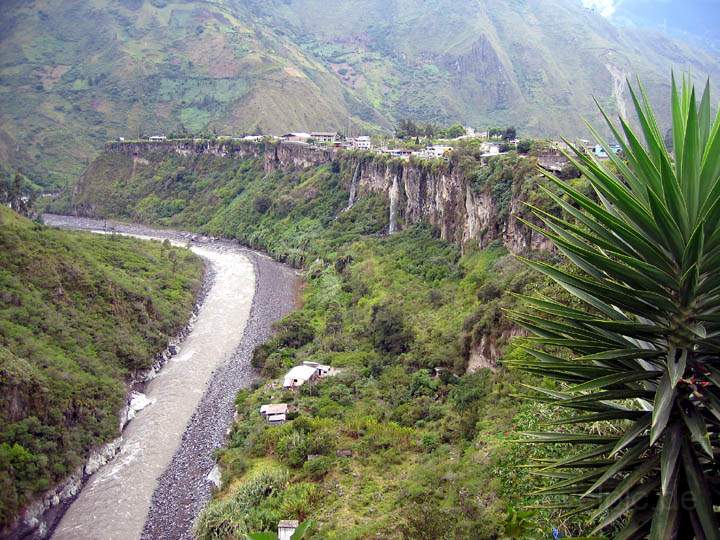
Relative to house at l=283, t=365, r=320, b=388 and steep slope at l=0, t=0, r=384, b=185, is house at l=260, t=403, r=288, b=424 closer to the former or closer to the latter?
house at l=283, t=365, r=320, b=388

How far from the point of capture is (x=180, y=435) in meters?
26.4

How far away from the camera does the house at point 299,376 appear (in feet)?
93.3

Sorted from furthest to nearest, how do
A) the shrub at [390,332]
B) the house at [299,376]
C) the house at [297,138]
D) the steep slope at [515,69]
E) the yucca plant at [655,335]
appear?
1. the steep slope at [515,69]
2. the house at [297,138]
3. the shrub at [390,332]
4. the house at [299,376]
5. the yucca plant at [655,335]

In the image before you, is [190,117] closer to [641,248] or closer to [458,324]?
[458,324]

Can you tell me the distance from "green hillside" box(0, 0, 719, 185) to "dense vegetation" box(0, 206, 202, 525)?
80.3 meters

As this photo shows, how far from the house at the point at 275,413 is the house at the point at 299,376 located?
2333 millimetres

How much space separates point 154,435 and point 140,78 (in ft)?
453

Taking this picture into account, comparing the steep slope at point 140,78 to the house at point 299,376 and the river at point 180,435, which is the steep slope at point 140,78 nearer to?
the river at point 180,435

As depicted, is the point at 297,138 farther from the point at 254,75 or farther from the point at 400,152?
the point at 254,75

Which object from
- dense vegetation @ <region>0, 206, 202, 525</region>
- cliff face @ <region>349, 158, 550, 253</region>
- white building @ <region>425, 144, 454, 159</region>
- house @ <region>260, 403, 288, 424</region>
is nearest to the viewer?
dense vegetation @ <region>0, 206, 202, 525</region>

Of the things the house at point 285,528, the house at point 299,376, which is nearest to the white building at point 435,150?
the house at point 299,376

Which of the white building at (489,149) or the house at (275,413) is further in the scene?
the white building at (489,149)

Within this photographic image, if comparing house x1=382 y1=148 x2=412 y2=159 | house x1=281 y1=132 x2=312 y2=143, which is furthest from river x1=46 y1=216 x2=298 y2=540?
house x1=281 y1=132 x2=312 y2=143

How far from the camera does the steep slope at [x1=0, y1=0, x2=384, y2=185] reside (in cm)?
12456
